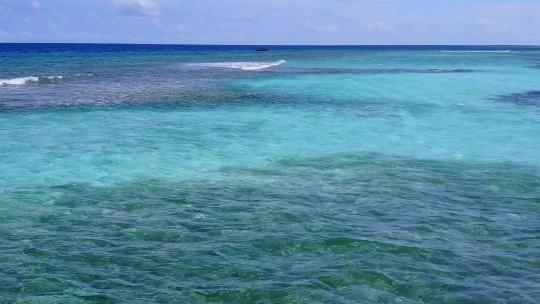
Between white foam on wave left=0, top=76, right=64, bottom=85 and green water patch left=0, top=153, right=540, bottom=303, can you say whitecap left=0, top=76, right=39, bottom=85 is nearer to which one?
white foam on wave left=0, top=76, right=64, bottom=85

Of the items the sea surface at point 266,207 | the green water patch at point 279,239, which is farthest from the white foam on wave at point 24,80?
the green water patch at point 279,239

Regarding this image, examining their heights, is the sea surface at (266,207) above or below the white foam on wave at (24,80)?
below

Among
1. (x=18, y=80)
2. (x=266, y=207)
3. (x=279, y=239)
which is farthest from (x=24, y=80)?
(x=279, y=239)

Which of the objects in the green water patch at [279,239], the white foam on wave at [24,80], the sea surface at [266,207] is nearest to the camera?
the green water patch at [279,239]

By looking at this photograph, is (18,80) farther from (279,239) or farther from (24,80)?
(279,239)

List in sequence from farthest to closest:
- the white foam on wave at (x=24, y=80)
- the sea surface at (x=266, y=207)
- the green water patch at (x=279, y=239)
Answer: the white foam on wave at (x=24, y=80), the sea surface at (x=266, y=207), the green water patch at (x=279, y=239)

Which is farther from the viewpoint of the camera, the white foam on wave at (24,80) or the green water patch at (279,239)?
the white foam on wave at (24,80)

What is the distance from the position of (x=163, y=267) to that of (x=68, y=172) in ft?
27.2

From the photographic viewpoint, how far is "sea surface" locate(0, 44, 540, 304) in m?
10.5

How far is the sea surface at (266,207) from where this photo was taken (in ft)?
34.4

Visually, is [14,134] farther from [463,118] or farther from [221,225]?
[463,118]

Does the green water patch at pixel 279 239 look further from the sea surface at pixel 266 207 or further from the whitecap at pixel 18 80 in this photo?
the whitecap at pixel 18 80

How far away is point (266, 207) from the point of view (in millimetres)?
14781

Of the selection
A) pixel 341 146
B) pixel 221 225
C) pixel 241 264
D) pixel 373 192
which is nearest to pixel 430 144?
pixel 341 146
